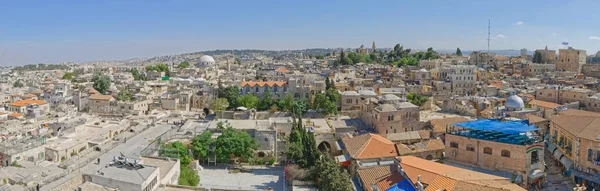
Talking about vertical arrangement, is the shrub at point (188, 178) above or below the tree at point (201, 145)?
below

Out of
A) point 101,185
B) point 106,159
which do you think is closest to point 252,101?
point 106,159

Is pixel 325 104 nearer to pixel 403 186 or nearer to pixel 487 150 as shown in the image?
pixel 487 150

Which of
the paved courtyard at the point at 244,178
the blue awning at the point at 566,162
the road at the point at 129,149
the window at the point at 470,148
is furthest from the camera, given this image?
the paved courtyard at the point at 244,178

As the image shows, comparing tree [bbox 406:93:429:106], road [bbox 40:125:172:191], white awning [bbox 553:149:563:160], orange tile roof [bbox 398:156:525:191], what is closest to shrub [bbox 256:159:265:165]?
road [bbox 40:125:172:191]

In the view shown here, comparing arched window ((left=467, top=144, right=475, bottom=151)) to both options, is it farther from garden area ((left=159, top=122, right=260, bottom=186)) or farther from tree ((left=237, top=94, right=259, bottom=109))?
tree ((left=237, top=94, right=259, bottom=109))

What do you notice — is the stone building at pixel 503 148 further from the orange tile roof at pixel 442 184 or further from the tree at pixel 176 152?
the tree at pixel 176 152

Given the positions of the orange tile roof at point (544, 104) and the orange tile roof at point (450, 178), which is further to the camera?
the orange tile roof at point (544, 104)

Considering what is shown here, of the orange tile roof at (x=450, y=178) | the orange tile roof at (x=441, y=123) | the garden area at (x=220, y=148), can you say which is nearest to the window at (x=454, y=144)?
the orange tile roof at (x=450, y=178)

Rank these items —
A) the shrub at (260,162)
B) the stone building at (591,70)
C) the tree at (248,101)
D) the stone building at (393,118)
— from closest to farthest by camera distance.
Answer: the shrub at (260,162), the stone building at (393,118), the tree at (248,101), the stone building at (591,70)
